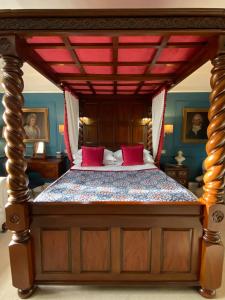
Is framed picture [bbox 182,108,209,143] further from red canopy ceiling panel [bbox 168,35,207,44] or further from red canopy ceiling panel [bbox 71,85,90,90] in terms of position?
red canopy ceiling panel [bbox 168,35,207,44]

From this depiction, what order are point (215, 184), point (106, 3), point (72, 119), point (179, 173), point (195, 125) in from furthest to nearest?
point (195, 125)
point (179, 173)
point (72, 119)
point (106, 3)
point (215, 184)

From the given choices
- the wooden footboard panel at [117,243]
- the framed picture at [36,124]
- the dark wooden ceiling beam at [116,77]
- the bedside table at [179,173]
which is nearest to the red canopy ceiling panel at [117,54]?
the dark wooden ceiling beam at [116,77]

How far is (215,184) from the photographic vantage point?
172cm

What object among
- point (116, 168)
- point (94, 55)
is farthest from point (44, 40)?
point (116, 168)

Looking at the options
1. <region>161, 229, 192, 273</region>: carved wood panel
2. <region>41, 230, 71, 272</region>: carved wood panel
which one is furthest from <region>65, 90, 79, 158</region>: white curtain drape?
<region>161, 229, 192, 273</region>: carved wood panel

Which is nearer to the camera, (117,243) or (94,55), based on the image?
(117,243)

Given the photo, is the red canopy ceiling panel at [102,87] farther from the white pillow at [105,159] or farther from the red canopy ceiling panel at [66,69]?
the white pillow at [105,159]

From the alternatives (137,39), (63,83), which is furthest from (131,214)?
(63,83)

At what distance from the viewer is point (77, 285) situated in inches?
75.4

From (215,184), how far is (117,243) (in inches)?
42.0

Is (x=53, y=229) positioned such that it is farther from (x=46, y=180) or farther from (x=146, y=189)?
(x=46, y=180)

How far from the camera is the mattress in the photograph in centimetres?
197

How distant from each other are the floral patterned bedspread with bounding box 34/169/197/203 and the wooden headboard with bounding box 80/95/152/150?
1.51 metres

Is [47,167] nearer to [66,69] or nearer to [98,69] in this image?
[66,69]
